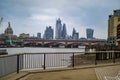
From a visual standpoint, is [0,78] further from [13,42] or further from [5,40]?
[13,42]

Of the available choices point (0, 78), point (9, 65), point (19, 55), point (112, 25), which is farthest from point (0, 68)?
point (112, 25)

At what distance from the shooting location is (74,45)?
10469 centimetres

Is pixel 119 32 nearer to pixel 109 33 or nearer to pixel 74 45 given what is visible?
pixel 74 45

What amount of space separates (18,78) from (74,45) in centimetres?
9449

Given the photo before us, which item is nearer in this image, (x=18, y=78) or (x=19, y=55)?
(x=18, y=78)

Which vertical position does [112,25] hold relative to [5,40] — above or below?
above

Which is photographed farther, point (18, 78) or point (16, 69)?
point (16, 69)

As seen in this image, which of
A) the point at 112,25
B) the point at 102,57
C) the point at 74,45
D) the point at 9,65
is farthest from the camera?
the point at 112,25

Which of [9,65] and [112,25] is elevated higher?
[112,25]

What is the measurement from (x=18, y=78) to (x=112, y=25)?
16611 cm

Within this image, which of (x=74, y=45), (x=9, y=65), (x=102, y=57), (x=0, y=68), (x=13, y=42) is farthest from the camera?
(x=13, y=42)

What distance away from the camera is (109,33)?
17725 cm

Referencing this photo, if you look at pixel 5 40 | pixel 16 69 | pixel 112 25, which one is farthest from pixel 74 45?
pixel 16 69

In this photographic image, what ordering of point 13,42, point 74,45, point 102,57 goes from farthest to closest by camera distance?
point 13,42 → point 74,45 → point 102,57
